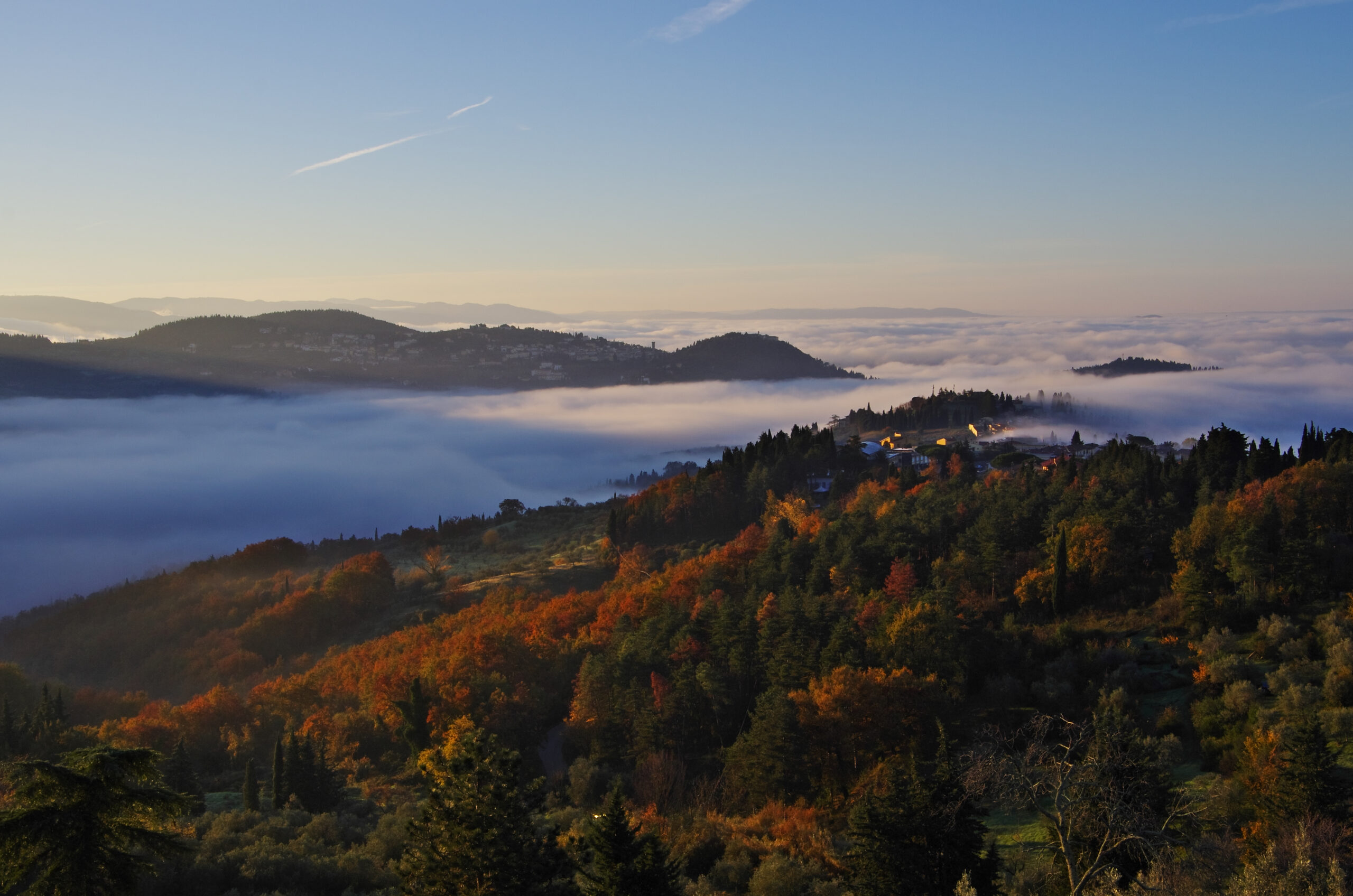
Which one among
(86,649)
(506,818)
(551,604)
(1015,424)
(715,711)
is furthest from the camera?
(1015,424)

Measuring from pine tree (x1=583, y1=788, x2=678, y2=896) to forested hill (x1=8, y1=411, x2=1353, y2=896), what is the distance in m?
0.10

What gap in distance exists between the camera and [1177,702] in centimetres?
4669

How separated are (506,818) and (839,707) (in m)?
28.9

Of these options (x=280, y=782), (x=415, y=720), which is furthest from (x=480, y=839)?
(x=415, y=720)

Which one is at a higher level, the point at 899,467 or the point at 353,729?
the point at 899,467

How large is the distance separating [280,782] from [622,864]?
2791cm

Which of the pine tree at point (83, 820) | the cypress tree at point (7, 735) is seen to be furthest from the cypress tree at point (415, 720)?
the pine tree at point (83, 820)

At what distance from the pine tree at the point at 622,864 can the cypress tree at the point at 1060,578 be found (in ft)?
156

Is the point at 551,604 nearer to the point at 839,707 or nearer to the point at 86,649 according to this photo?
the point at 839,707

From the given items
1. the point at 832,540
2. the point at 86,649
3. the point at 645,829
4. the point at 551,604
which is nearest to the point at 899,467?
the point at 832,540

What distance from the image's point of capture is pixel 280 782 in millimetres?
42469

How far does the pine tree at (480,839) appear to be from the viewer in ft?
66.6

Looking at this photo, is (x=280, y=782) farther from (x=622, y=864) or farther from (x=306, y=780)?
(x=622, y=864)

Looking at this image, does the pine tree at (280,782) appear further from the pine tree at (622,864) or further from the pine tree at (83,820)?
the pine tree at (622,864)
